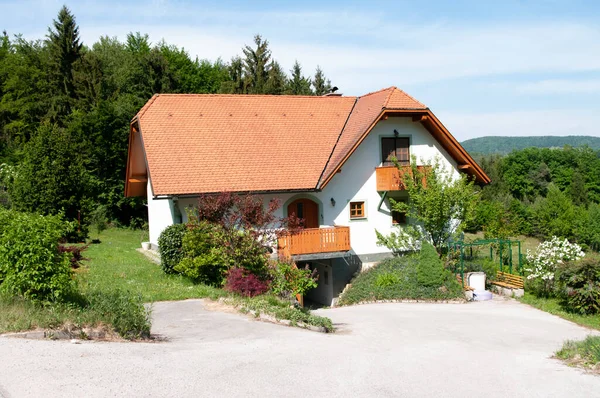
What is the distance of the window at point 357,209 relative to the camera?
2639 centimetres

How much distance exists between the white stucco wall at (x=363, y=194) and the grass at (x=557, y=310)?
19.9 feet

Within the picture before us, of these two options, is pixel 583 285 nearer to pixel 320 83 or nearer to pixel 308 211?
pixel 308 211

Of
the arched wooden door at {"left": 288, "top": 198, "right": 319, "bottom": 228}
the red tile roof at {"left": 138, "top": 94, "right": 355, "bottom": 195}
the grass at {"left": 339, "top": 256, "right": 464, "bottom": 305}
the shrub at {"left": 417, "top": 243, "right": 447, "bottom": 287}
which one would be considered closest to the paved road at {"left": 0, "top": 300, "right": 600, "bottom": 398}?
the grass at {"left": 339, "top": 256, "right": 464, "bottom": 305}

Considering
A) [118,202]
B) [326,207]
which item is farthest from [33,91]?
[326,207]

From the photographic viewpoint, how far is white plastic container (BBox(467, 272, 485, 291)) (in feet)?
79.7

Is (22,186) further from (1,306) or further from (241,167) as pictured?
(1,306)

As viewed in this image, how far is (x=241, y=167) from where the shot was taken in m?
25.3

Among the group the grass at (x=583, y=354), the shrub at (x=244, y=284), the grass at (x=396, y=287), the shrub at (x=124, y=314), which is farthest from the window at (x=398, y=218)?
the shrub at (x=124, y=314)

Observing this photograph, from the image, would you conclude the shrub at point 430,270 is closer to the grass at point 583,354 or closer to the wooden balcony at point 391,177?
the wooden balcony at point 391,177

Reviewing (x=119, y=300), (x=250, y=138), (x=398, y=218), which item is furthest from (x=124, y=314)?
(x=398, y=218)

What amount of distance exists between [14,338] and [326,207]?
657 inches

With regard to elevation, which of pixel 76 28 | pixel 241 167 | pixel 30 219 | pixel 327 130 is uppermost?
pixel 76 28

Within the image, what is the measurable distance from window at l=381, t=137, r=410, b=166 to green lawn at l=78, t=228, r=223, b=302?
10.5 meters

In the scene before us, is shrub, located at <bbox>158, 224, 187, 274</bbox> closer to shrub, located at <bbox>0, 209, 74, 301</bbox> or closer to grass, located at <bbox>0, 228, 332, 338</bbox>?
grass, located at <bbox>0, 228, 332, 338</bbox>
